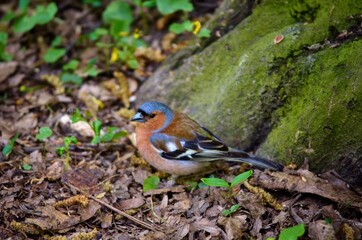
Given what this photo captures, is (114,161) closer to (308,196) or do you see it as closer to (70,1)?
(308,196)

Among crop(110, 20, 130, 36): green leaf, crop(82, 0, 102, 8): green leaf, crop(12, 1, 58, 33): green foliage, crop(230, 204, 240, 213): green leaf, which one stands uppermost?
crop(12, 1, 58, 33): green foliage

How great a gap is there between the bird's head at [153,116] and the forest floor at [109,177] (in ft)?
1.51

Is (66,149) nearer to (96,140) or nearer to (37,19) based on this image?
(96,140)

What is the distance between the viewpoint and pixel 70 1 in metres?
8.29

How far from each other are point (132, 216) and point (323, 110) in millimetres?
2120

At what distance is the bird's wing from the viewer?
16.4 feet

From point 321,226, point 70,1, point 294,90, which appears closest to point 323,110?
point 294,90

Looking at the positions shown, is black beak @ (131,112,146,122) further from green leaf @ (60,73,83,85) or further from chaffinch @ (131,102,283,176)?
green leaf @ (60,73,83,85)

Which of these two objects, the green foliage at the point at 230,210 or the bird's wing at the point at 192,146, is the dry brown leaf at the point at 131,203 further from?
the green foliage at the point at 230,210

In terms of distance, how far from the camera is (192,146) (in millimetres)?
5090

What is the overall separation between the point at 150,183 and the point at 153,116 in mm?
783

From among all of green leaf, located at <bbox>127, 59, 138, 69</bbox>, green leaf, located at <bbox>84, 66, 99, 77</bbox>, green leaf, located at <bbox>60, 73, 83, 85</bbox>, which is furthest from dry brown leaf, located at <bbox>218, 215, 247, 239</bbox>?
green leaf, located at <bbox>60, 73, 83, 85</bbox>

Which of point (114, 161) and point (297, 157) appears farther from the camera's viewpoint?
point (114, 161)

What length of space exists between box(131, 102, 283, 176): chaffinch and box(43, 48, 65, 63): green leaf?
2.42 metres
